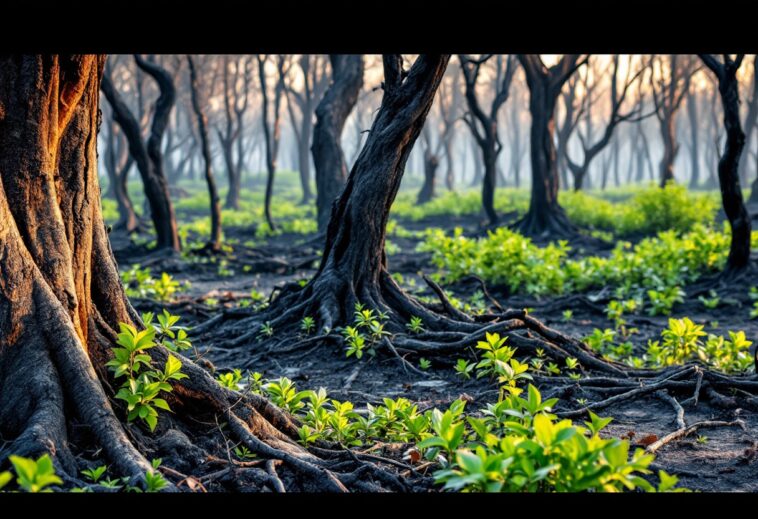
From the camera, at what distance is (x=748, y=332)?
315 inches

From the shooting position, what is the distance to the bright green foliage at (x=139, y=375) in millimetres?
3131

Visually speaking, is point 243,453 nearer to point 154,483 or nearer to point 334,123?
point 154,483

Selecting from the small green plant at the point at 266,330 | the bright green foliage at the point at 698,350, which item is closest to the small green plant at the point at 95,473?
the small green plant at the point at 266,330

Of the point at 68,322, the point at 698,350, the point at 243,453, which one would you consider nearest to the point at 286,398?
the point at 243,453

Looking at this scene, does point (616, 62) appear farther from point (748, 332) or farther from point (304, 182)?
point (748, 332)

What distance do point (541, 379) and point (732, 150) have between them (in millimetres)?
5313

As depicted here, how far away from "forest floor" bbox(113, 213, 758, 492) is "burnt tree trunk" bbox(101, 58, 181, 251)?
1162mm

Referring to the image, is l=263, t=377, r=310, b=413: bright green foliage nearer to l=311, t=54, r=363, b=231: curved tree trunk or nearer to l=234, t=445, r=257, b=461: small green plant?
l=234, t=445, r=257, b=461: small green plant

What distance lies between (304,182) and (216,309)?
24.7m

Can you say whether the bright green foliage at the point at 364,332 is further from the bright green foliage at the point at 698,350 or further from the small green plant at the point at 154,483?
the small green plant at the point at 154,483

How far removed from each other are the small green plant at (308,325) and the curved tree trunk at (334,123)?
9712 mm

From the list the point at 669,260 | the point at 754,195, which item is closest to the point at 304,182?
the point at 754,195

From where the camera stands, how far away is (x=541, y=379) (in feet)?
18.0
